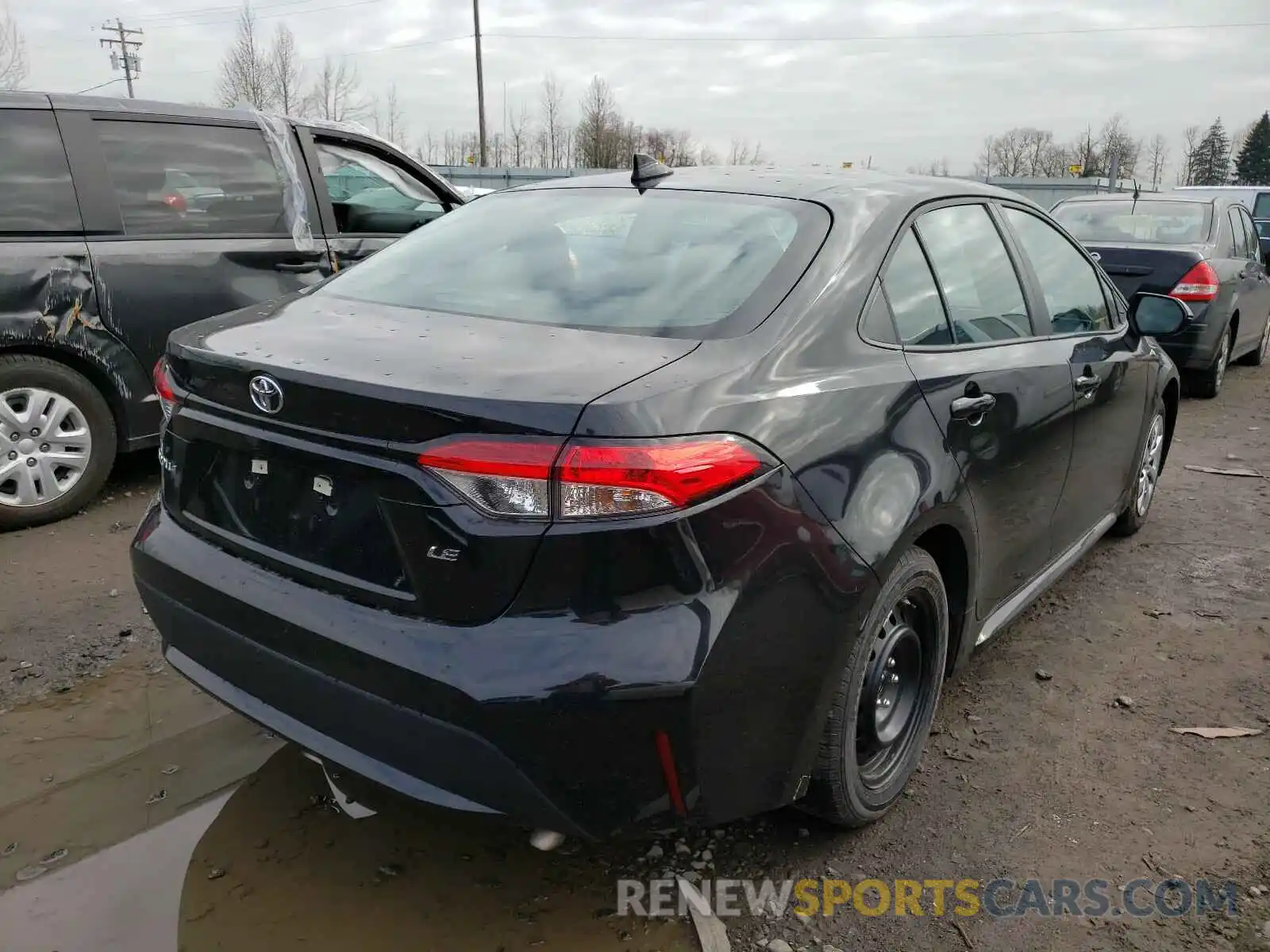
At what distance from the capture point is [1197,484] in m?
5.77

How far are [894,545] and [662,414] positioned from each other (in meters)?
0.73

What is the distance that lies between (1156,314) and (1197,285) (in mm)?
4261

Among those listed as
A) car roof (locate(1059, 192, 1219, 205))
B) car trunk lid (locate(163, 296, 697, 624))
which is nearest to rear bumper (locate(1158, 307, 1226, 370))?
car roof (locate(1059, 192, 1219, 205))

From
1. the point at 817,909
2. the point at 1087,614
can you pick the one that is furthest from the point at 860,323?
the point at 1087,614

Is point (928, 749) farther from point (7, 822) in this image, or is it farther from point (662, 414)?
point (7, 822)

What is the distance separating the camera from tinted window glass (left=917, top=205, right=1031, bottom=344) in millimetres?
2771

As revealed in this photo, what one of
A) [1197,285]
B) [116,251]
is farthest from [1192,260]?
[116,251]

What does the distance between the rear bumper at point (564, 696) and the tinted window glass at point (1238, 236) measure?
26.4 ft

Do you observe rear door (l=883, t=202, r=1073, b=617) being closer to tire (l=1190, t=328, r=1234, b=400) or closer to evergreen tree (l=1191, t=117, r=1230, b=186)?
tire (l=1190, t=328, r=1234, b=400)

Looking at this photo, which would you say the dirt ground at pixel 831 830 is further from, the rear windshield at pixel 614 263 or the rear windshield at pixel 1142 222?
the rear windshield at pixel 1142 222

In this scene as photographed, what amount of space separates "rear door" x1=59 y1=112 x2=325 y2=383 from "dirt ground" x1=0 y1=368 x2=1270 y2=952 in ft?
4.42

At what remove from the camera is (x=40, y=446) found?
4.37 m

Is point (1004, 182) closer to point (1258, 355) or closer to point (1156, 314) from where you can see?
point (1258, 355)

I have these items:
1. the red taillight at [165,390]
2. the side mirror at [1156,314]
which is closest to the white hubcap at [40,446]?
the red taillight at [165,390]
